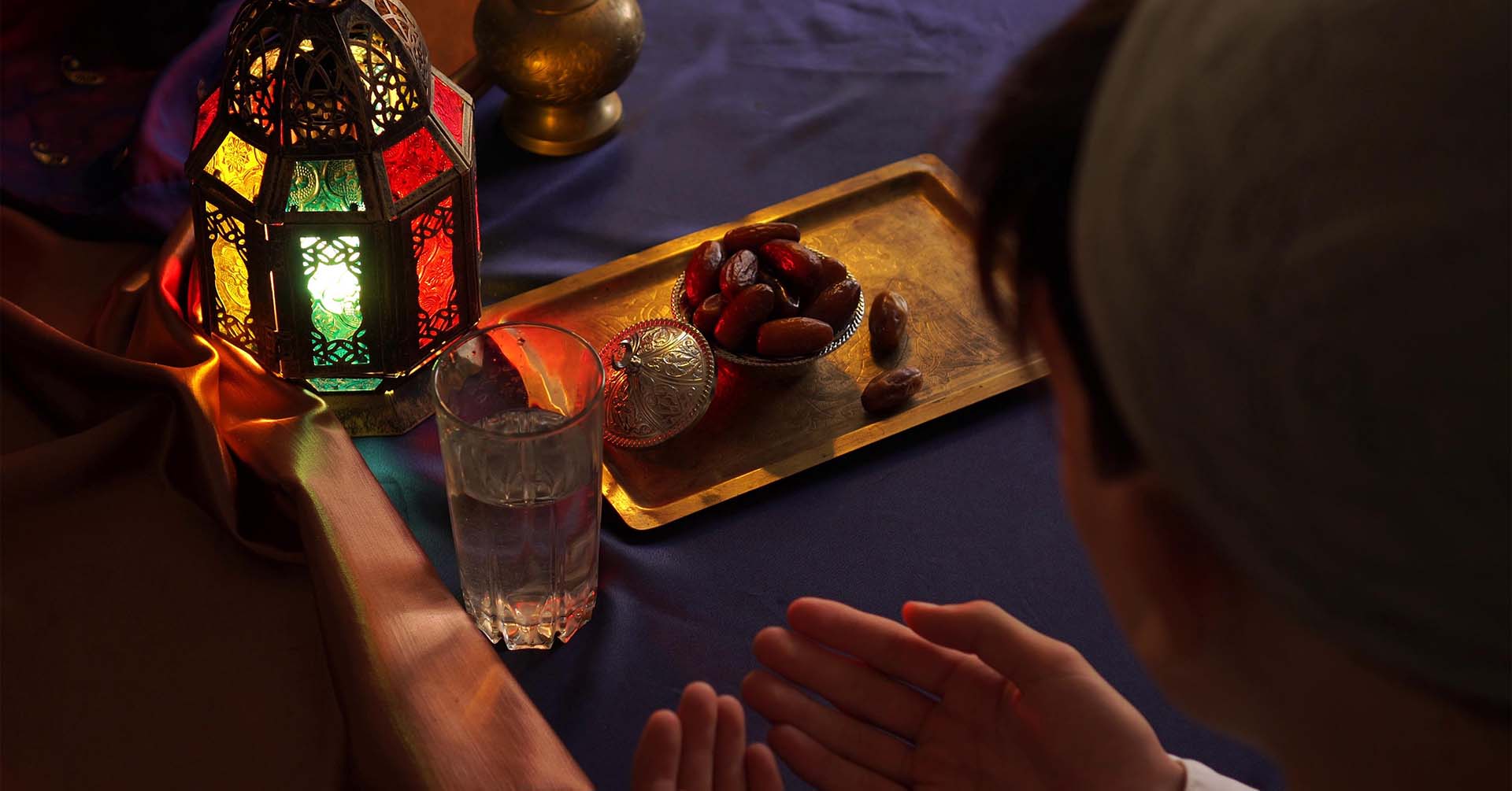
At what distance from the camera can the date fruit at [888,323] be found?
2.96ft

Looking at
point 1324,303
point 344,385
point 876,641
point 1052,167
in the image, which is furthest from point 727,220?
point 1324,303

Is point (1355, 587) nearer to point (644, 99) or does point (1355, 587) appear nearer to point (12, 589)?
point (12, 589)

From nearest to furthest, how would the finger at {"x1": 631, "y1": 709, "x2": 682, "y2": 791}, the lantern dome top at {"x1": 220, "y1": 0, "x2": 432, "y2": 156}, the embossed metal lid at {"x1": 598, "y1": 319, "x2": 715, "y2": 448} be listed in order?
1. the finger at {"x1": 631, "y1": 709, "x2": 682, "y2": 791}
2. the lantern dome top at {"x1": 220, "y1": 0, "x2": 432, "y2": 156}
3. the embossed metal lid at {"x1": 598, "y1": 319, "x2": 715, "y2": 448}

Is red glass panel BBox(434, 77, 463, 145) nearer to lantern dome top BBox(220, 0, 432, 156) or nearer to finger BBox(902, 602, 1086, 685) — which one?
lantern dome top BBox(220, 0, 432, 156)

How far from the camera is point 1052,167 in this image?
488 millimetres

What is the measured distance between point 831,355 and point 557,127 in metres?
0.39

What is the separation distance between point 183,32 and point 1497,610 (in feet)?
4.08

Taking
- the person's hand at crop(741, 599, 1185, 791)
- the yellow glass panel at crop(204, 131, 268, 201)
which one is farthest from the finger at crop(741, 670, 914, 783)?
the yellow glass panel at crop(204, 131, 268, 201)

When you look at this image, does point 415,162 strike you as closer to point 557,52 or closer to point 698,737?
point 557,52

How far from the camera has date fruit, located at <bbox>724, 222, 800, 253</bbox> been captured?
91 cm

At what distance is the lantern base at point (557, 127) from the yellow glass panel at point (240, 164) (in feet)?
1.18

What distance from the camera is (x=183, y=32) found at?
3.92 ft

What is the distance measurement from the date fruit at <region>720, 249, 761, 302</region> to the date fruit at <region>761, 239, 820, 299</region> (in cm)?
2

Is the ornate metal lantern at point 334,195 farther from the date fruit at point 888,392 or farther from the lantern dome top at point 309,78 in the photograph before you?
the date fruit at point 888,392
